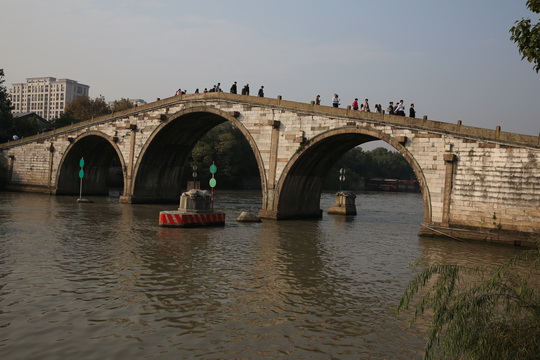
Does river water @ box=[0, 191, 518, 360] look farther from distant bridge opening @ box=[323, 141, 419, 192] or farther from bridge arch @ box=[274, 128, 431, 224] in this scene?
distant bridge opening @ box=[323, 141, 419, 192]

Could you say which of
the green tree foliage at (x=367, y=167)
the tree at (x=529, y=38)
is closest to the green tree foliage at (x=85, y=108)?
the green tree foliage at (x=367, y=167)

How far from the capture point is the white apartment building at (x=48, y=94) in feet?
621

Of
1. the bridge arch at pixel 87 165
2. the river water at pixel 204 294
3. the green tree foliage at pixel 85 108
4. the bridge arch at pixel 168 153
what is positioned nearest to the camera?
the river water at pixel 204 294

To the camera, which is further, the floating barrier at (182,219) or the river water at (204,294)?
the floating barrier at (182,219)

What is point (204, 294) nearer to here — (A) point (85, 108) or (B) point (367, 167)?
(A) point (85, 108)

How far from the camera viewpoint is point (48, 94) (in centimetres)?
19325

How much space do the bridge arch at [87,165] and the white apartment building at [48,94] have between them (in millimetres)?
152282

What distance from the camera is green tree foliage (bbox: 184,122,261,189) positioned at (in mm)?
73750

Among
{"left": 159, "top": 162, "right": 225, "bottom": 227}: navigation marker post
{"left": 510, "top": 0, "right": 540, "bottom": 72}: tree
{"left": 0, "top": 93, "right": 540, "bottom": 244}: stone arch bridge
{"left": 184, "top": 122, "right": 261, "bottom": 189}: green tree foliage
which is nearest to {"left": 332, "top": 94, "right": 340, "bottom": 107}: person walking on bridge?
{"left": 0, "top": 93, "right": 540, "bottom": 244}: stone arch bridge

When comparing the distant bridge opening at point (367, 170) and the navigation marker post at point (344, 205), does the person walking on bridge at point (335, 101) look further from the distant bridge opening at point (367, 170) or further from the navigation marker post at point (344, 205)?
the distant bridge opening at point (367, 170)

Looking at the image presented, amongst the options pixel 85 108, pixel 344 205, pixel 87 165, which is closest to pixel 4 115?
pixel 85 108

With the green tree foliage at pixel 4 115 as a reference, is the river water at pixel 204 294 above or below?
below

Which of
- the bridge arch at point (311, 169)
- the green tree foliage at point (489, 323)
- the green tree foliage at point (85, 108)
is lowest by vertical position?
the green tree foliage at point (489, 323)

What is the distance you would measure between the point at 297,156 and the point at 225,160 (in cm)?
4726
